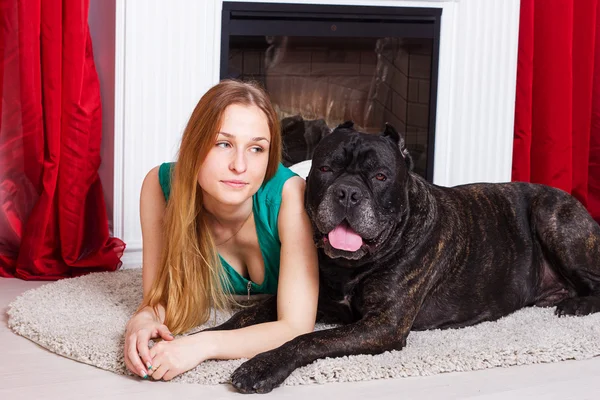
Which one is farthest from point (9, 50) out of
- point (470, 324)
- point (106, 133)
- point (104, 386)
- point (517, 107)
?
point (517, 107)

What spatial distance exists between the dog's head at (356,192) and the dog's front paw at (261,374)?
33 cm

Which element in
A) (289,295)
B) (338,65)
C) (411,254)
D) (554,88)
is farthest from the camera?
(554,88)

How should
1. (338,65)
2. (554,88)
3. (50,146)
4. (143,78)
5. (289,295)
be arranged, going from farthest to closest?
(554,88) → (338,65) → (143,78) → (50,146) → (289,295)

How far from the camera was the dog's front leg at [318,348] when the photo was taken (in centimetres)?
195

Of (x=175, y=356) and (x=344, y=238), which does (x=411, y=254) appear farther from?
(x=175, y=356)

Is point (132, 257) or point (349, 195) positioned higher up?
point (349, 195)

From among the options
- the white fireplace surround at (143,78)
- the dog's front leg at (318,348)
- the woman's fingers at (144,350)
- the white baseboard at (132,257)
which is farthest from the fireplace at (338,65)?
the woman's fingers at (144,350)

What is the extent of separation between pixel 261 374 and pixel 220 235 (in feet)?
1.94

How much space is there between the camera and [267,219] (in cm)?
235

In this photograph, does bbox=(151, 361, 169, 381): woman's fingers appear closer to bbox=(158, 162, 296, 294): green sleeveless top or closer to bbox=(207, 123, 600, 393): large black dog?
bbox=(207, 123, 600, 393): large black dog

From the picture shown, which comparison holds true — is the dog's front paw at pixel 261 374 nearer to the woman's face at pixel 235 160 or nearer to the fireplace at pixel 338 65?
the woman's face at pixel 235 160

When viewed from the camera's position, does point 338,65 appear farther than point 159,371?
Yes

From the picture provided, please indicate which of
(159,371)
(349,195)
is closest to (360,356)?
(349,195)

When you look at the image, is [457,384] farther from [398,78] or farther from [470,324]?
[398,78]
